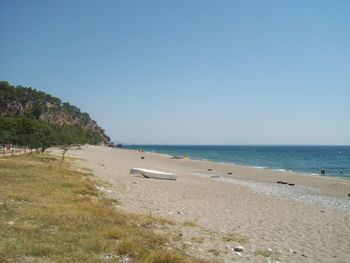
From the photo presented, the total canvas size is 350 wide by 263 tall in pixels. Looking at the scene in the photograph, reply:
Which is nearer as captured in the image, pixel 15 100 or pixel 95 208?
pixel 95 208

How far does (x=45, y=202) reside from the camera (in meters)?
13.3

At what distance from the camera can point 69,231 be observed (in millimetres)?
9781

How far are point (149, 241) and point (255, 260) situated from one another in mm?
2931

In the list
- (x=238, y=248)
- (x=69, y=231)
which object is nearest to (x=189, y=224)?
(x=238, y=248)

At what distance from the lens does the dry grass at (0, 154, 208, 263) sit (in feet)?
26.0

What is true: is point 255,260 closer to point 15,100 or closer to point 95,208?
point 95,208

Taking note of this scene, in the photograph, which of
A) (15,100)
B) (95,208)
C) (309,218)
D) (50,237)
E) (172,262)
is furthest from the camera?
(15,100)

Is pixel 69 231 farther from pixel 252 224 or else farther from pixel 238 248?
pixel 252 224

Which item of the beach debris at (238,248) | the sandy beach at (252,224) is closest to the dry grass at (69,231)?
the sandy beach at (252,224)

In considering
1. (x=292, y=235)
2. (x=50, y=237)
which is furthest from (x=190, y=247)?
(x=292, y=235)

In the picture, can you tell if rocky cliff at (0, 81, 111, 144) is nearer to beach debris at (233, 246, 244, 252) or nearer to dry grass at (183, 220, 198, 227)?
dry grass at (183, 220, 198, 227)

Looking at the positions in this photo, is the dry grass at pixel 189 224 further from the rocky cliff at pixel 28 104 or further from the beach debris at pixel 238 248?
the rocky cliff at pixel 28 104

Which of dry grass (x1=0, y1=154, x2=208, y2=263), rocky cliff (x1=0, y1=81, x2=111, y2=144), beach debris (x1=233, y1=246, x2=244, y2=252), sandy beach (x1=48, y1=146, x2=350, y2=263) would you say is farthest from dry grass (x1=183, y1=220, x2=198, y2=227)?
rocky cliff (x1=0, y1=81, x2=111, y2=144)

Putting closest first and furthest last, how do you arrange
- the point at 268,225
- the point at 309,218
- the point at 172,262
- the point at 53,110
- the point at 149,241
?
the point at 172,262, the point at 149,241, the point at 268,225, the point at 309,218, the point at 53,110
